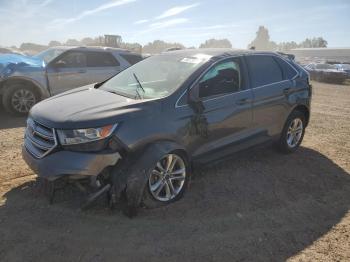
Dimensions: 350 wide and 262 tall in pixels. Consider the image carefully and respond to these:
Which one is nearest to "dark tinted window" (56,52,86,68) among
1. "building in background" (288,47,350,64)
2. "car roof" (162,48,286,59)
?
"car roof" (162,48,286,59)

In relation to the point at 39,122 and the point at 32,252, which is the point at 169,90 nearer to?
the point at 39,122

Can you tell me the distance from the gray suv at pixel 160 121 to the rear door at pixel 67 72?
12.5 feet

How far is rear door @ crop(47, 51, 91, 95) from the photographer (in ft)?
27.0

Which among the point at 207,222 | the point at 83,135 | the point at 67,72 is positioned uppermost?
the point at 67,72

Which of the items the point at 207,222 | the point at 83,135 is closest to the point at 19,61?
the point at 83,135

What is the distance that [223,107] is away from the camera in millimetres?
4426

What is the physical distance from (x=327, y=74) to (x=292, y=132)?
20.3 metres

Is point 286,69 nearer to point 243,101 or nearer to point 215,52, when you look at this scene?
point 243,101

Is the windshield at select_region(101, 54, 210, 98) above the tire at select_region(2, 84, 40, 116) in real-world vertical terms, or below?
above

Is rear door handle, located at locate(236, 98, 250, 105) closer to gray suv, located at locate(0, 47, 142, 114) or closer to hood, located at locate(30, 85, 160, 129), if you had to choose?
hood, located at locate(30, 85, 160, 129)

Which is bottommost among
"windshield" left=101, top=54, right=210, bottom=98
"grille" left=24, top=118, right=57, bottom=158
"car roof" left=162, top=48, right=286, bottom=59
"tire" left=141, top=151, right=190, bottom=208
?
"tire" left=141, top=151, right=190, bottom=208

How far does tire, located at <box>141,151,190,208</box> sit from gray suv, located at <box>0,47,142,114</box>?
5.23 m

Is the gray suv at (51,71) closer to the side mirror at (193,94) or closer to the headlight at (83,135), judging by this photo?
the headlight at (83,135)

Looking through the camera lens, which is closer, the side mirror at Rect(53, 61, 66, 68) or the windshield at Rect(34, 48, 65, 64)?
the side mirror at Rect(53, 61, 66, 68)
